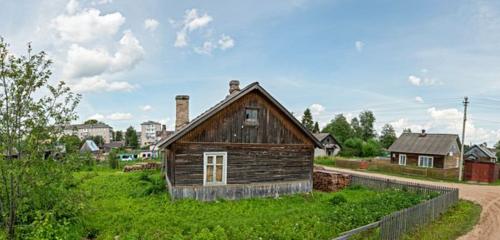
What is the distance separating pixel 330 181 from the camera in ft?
73.5

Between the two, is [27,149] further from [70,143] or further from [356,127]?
[356,127]

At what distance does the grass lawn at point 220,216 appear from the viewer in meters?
10.2

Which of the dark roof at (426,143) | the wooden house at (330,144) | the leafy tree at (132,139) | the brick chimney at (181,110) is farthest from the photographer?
the leafy tree at (132,139)

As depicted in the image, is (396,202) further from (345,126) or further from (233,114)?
(345,126)

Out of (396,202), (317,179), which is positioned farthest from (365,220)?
(317,179)

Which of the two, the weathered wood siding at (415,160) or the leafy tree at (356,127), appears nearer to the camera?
Answer: the weathered wood siding at (415,160)

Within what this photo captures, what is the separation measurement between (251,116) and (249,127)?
24.2 inches

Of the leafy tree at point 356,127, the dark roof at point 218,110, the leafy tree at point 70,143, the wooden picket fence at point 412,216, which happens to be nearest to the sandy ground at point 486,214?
the wooden picket fence at point 412,216

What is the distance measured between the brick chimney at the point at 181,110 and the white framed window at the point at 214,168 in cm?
654

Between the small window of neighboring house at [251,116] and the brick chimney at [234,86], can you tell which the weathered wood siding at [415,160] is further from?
the small window of neighboring house at [251,116]

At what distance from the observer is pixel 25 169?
27.0ft

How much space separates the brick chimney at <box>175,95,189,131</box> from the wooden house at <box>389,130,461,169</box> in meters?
29.7

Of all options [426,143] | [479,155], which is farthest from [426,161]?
[479,155]

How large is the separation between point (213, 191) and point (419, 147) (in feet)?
106
